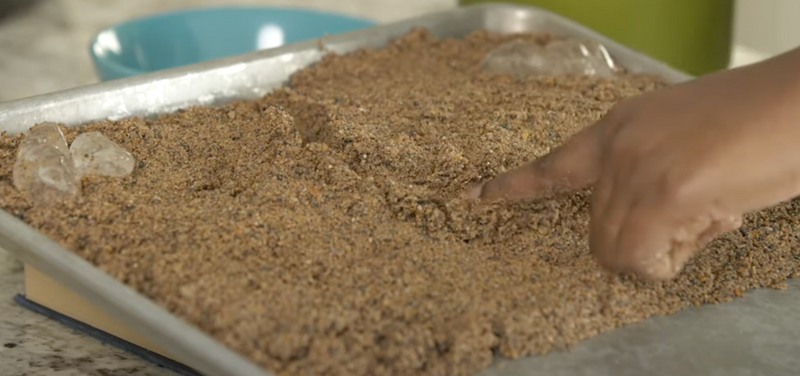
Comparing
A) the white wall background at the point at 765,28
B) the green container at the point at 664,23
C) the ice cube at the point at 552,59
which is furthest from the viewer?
the white wall background at the point at 765,28

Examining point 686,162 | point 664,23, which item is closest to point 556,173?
point 686,162

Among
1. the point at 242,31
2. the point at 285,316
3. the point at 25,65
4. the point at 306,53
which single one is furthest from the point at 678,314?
the point at 25,65

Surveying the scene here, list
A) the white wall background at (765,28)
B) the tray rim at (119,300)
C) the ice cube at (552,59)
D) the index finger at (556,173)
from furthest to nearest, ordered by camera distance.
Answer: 1. the white wall background at (765,28)
2. the ice cube at (552,59)
3. the index finger at (556,173)
4. the tray rim at (119,300)

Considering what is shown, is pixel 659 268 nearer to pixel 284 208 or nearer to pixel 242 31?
pixel 284 208

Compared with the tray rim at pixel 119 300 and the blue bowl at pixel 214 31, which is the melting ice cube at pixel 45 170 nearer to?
the tray rim at pixel 119 300

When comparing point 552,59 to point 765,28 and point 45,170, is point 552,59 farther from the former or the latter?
point 765,28

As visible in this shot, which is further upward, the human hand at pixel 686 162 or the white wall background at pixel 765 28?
the human hand at pixel 686 162

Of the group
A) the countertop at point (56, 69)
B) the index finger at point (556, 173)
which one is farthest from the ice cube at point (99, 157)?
the index finger at point (556, 173)
